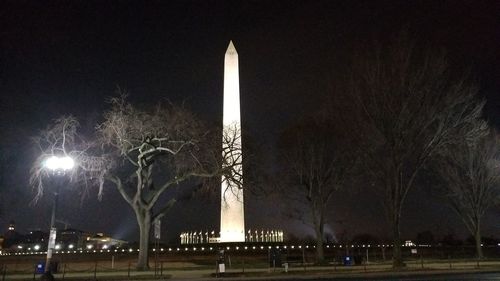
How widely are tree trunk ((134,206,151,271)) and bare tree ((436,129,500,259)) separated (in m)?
27.7

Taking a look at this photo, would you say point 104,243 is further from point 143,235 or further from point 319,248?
point 143,235

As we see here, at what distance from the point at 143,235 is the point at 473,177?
103ft

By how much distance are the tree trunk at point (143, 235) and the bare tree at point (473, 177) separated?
27.7 meters

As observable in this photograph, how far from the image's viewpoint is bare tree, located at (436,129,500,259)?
145 feet

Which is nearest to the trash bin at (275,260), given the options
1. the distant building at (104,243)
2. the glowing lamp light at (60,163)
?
the glowing lamp light at (60,163)

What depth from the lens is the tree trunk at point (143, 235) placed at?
102ft

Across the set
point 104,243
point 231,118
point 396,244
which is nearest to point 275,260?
point 396,244

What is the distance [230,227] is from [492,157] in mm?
25149

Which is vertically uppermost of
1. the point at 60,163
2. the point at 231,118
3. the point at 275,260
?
the point at 231,118

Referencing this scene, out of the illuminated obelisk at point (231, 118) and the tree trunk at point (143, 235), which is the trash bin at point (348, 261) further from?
the tree trunk at point (143, 235)

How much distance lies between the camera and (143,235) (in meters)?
31.4

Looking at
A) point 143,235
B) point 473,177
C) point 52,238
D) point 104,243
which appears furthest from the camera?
point 104,243

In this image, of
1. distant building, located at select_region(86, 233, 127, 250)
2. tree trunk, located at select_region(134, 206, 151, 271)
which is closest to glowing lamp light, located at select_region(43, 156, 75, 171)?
tree trunk, located at select_region(134, 206, 151, 271)

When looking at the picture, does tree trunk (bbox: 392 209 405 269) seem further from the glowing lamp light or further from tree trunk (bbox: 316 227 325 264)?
the glowing lamp light
